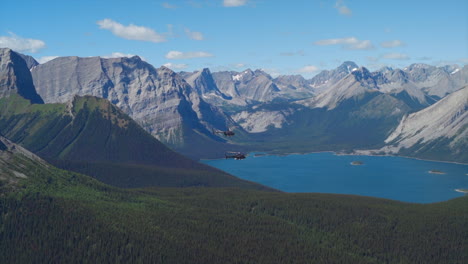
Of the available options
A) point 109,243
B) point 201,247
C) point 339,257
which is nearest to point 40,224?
point 109,243

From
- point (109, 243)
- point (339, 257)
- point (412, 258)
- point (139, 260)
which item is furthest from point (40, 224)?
point (412, 258)

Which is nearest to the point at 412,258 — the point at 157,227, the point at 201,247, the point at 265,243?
the point at 265,243

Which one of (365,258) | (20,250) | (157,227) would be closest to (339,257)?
(365,258)

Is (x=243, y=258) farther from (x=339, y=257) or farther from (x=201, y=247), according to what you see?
(x=339, y=257)

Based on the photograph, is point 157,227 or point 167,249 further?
point 157,227

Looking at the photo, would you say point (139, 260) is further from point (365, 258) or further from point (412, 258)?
point (412, 258)

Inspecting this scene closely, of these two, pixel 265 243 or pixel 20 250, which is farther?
pixel 265 243

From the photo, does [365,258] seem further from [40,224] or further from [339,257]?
[40,224]
